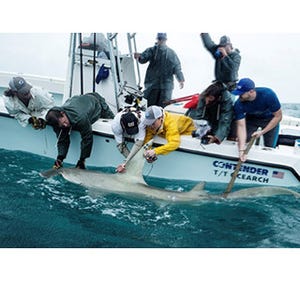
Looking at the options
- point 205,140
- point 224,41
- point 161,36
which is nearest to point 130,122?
point 205,140

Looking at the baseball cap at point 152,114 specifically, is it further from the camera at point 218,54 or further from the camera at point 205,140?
the camera at point 218,54

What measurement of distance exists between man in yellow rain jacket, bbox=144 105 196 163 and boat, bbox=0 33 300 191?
0.49 feet

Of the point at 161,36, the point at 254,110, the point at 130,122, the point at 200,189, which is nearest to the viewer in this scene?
the point at 200,189

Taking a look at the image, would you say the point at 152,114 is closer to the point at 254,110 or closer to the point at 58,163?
the point at 254,110

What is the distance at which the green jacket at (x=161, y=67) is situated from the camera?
721 cm

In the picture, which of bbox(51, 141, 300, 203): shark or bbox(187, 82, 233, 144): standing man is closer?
bbox(51, 141, 300, 203): shark

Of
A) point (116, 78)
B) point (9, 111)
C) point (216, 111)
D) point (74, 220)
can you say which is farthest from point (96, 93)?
point (74, 220)

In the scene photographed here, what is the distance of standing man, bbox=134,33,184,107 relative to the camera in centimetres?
720

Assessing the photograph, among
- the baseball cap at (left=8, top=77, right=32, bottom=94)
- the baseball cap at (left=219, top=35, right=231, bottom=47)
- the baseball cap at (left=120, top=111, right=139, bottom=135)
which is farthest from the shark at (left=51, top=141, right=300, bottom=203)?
the baseball cap at (left=219, top=35, right=231, bottom=47)

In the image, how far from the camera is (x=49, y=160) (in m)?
6.61

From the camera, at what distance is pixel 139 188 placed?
5.32m

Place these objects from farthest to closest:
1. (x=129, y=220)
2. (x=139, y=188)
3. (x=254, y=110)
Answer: (x=254, y=110) < (x=139, y=188) < (x=129, y=220)

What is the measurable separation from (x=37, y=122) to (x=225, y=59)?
3024mm

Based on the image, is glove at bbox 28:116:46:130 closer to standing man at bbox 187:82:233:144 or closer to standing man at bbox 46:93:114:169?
standing man at bbox 46:93:114:169
